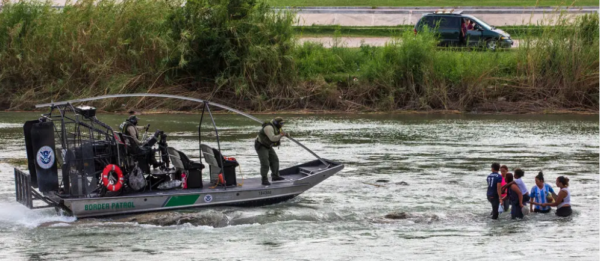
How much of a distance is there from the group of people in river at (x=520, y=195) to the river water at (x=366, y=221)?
208 mm

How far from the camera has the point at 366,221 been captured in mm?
16094

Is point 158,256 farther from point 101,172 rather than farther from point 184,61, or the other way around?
point 184,61

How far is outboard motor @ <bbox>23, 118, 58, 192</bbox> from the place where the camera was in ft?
49.5

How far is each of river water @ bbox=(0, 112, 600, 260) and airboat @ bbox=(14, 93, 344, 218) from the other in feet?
0.86

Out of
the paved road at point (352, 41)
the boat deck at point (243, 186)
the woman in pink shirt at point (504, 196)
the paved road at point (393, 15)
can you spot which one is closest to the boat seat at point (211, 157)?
the boat deck at point (243, 186)

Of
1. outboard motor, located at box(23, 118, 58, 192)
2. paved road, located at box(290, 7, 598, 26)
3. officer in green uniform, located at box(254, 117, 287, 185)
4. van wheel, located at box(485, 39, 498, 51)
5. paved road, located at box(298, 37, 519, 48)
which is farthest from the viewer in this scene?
paved road, located at box(290, 7, 598, 26)

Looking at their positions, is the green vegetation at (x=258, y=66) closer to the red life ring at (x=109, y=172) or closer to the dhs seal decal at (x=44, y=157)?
the red life ring at (x=109, y=172)

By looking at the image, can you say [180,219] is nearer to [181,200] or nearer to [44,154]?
[181,200]

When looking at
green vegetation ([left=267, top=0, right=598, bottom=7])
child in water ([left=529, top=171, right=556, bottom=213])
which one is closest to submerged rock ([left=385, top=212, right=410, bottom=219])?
child in water ([left=529, top=171, right=556, bottom=213])

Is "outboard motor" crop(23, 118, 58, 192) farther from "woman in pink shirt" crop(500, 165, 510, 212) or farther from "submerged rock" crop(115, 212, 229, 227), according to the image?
"woman in pink shirt" crop(500, 165, 510, 212)

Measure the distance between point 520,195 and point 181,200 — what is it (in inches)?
243

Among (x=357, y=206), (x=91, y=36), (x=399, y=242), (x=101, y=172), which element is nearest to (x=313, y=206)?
(x=357, y=206)

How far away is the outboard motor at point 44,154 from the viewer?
594 inches

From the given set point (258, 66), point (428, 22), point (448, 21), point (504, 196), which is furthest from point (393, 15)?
point (504, 196)
